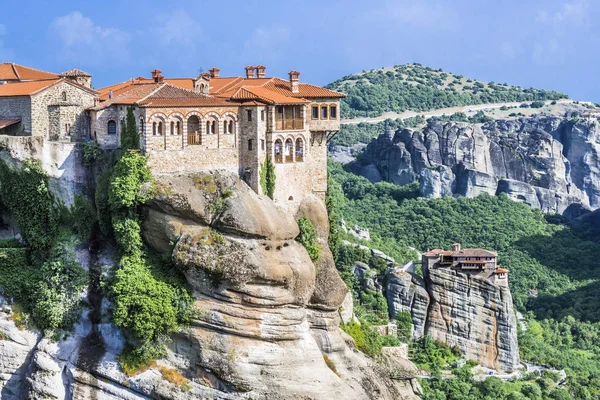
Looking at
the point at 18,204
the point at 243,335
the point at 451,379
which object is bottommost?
the point at 451,379

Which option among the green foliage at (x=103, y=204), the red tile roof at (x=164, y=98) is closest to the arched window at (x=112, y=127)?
the red tile roof at (x=164, y=98)

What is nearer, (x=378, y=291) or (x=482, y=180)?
(x=378, y=291)

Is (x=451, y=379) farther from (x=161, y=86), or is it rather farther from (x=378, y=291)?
(x=161, y=86)

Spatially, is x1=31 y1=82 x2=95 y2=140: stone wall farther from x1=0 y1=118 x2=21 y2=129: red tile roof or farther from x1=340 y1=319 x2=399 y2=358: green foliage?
x1=340 y1=319 x2=399 y2=358: green foliage

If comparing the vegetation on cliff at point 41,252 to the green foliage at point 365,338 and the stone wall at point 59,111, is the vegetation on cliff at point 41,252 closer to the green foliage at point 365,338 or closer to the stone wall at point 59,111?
the stone wall at point 59,111

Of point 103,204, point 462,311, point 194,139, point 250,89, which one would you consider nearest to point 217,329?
point 103,204

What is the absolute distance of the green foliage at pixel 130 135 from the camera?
59219 mm

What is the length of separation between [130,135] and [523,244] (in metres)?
64.7

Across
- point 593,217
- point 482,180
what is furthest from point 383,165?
point 593,217

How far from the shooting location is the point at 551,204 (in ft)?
434

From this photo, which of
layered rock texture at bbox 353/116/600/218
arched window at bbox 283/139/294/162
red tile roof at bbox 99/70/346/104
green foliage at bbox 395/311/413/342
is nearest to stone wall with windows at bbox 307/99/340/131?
red tile roof at bbox 99/70/346/104

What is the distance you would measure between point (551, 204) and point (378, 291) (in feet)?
165

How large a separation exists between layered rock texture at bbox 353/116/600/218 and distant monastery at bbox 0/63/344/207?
2457 inches

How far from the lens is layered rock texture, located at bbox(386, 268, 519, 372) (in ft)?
280
